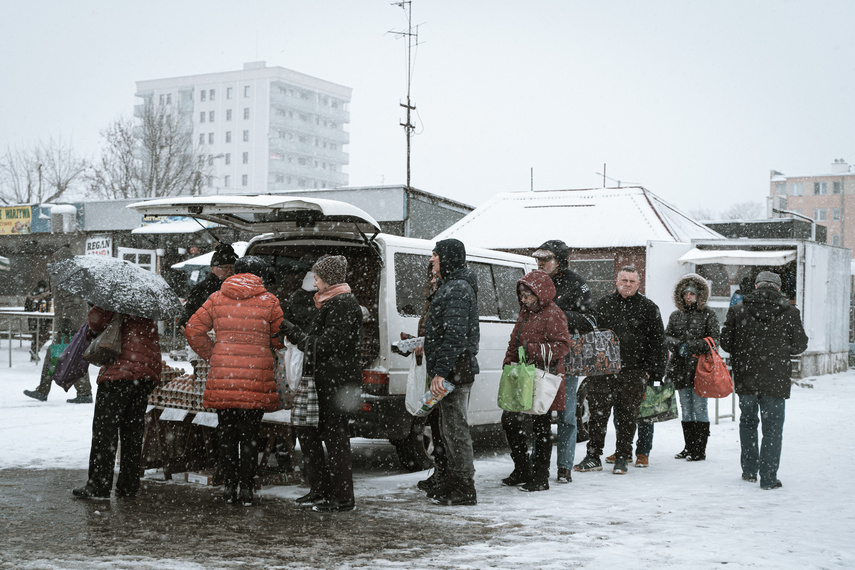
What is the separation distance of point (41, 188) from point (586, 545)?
2016 inches

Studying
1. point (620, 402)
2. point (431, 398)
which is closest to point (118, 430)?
point (431, 398)

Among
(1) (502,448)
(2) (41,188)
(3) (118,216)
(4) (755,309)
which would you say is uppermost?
(2) (41,188)

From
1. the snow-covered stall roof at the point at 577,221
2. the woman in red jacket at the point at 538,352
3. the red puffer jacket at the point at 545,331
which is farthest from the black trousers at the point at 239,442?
the snow-covered stall roof at the point at 577,221

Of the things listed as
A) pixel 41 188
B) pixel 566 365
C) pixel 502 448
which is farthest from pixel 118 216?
pixel 41 188

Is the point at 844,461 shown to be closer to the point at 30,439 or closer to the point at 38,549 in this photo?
the point at 38,549

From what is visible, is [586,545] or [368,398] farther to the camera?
[368,398]

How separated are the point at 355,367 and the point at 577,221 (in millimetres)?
15503

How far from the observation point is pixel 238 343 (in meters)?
5.78

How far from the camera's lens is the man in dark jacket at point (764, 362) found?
6.79 m

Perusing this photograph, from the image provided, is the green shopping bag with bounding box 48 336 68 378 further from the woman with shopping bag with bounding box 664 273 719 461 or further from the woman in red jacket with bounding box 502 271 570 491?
the woman with shopping bag with bounding box 664 273 719 461

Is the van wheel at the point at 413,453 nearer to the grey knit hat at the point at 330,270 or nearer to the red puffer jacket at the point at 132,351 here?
the grey knit hat at the point at 330,270

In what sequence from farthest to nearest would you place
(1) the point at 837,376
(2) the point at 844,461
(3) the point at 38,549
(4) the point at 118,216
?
(4) the point at 118,216
(1) the point at 837,376
(2) the point at 844,461
(3) the point at 38,549

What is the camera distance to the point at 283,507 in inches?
234

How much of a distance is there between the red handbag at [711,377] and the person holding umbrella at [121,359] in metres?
4.72
